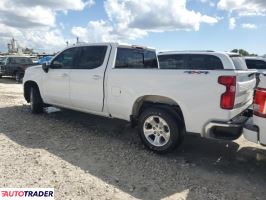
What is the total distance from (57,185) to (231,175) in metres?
2.49

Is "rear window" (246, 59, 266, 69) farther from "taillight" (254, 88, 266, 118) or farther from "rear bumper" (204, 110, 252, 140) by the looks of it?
"taillight" (254, 88, 266, 118)

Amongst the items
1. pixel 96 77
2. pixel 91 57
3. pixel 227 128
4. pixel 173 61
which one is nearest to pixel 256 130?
pixel 227 128

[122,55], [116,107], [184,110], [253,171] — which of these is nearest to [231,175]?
[253,171]

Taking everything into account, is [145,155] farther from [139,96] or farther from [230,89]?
[230,89]

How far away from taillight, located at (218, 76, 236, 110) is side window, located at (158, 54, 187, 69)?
4.60 metres

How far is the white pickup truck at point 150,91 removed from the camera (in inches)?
176

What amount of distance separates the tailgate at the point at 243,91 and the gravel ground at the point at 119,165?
957 millimetres

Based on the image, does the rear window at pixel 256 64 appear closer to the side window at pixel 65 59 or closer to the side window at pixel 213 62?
the side window at pixel 213 62

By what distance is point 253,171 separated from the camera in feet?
15.6

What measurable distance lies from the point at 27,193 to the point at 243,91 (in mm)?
3339

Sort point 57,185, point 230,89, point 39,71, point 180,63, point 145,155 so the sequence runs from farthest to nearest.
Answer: point 180,63
point 39,71
point 145,155
point 230,89
point 57,185

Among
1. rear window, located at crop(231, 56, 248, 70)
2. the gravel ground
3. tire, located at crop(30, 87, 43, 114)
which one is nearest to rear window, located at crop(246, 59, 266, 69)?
rear window, located at crop(231, 56, 248, 70)

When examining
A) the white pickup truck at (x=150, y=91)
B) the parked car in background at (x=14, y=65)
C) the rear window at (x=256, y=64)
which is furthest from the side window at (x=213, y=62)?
the parked car in background at (x=14, y=65)

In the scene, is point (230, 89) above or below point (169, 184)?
above
